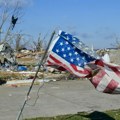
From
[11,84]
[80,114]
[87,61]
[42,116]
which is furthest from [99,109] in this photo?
[11,84]

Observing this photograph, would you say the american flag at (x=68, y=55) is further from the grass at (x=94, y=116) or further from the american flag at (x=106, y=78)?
the grass at (x=94, y=116)

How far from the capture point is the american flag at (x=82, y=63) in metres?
7.59

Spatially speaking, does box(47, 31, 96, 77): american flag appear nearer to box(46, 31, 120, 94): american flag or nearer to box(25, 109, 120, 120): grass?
box(46, 31, 120, 94): american flag

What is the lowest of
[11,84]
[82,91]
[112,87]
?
[11,84]

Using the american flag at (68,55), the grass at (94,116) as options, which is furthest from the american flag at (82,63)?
the grass at (94,116)

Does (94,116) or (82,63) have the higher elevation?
(82,63)

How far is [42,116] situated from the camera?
10.5 m

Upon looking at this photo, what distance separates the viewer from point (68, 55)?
7.96 metres

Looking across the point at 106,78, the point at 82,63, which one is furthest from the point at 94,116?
the point at 106,78

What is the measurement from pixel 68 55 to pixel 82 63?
0.30m

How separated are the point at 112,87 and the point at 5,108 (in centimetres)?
486

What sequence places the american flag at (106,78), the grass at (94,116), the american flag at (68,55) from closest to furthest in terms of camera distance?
1. the american flag at (106,78)
2. the american flag at (68,55)
3. the grass at (94,116)

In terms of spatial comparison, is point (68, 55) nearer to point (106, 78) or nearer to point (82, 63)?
point (82, 63)

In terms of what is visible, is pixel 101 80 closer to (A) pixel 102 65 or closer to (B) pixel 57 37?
(A) pixel 102 65
